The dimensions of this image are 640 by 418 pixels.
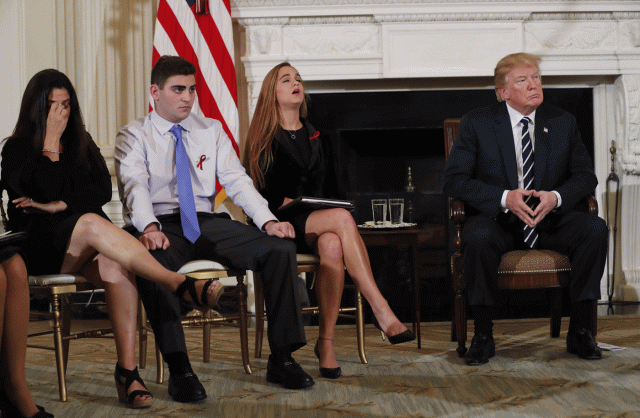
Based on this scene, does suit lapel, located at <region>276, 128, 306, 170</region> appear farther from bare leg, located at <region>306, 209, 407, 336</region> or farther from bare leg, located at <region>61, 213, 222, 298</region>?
bare leg, located at <region>61, 213, 222, 298</region>

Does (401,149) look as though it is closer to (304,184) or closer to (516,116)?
(516,116)

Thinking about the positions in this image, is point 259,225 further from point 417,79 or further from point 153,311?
point 417,79

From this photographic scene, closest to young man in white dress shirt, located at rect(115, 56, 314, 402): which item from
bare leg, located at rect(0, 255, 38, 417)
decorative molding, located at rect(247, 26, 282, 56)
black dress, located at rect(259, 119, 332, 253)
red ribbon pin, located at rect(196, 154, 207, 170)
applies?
red ribbon pin, located at rect(196, 154, 207, 170)

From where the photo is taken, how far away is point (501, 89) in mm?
2924

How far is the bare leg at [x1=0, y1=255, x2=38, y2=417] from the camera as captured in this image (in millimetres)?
1932

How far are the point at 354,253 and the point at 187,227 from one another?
635 millimetres

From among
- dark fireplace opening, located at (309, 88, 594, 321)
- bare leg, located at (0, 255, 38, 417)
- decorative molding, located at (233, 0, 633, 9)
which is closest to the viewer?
bare leg, located at (0, 255, 38, 417)

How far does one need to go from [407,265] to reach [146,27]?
242 centimetres

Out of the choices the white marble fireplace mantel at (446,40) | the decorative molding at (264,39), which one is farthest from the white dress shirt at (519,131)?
the decorative molding at (264,39)

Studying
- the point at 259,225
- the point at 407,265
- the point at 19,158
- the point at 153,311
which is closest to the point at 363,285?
the point at 259,225

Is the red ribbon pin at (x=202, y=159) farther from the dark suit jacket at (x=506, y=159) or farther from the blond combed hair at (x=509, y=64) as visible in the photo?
the blond combed hair at (x=509, y=64)

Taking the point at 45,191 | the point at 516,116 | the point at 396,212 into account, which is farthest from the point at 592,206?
the point at 45,191

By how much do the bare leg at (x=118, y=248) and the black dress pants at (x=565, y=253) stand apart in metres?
1.14

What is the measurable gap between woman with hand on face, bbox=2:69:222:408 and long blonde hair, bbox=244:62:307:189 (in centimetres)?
63
